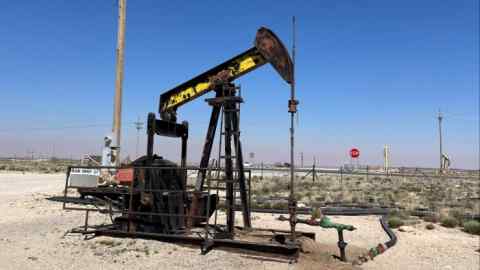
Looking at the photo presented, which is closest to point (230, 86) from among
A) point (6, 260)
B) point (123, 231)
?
point (123, 231)

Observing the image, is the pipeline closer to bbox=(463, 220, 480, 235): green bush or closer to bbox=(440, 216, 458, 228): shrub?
bbox=(463, 220, 480, 235): green bush

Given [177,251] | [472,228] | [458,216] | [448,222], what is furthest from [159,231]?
[458,216]

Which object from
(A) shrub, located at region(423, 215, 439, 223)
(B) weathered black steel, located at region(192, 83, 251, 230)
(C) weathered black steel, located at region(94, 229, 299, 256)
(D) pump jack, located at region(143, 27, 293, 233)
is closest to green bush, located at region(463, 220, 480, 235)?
(A) shrub, located at region(423, 215, 439, 223)

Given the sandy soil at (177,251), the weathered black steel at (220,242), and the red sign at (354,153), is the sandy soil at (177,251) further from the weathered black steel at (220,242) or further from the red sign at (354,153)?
the red sign at (354,153)

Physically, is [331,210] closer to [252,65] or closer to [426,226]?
[426,226]

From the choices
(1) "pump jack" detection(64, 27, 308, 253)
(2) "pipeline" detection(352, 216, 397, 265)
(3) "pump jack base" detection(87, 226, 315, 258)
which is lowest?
(2) "pipeline" detection(352, 216, 397, 265)

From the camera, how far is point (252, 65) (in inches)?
288

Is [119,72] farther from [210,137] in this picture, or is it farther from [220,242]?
[220,242]

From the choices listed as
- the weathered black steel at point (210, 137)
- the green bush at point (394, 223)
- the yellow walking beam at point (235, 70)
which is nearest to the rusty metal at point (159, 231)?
the weathered black steel at point (210, 137)

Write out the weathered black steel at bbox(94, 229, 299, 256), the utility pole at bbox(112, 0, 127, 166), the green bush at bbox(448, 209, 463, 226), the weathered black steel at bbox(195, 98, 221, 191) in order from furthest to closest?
the utility pole at bbox(112, 0, 127, 166) → the green bush at bbox(448, 209, 463, 226) → the weathered black steel at bbox(195, 98, 221, 191) → the weathered black steel at bbox(94, 229, 299, 256)

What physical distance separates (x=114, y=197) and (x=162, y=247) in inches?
62.9

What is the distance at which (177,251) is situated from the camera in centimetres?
660

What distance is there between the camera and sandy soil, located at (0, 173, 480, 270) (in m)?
6.10

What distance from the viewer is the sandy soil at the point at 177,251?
240 inches
